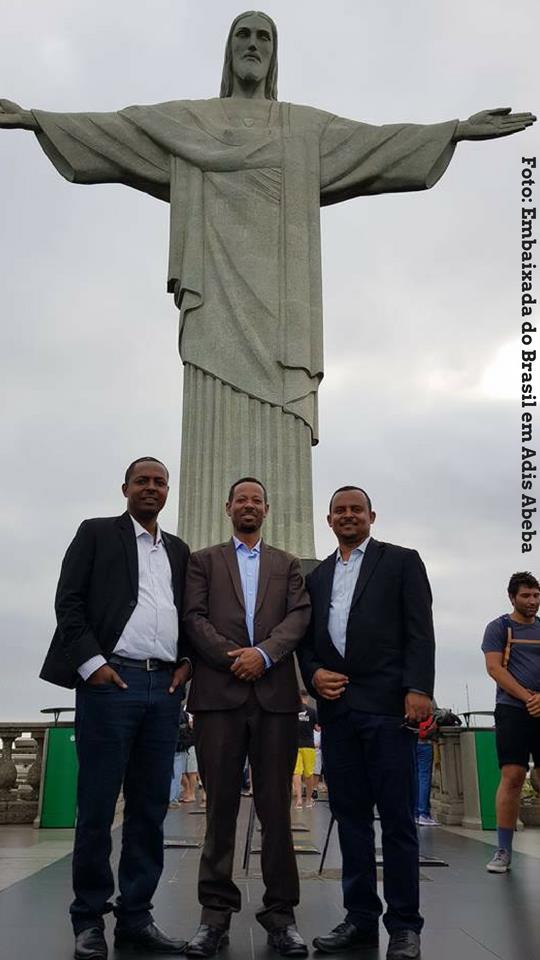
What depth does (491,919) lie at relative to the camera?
Result: 4.32 metres

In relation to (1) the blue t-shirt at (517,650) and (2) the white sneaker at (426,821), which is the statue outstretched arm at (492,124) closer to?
(1) the blue t-shirt at (517,650)

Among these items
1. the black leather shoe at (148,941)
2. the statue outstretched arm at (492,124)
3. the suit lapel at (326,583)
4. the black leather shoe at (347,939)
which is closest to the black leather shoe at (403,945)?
the black leather shoe at (347,939)

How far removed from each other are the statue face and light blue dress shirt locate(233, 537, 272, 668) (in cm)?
816

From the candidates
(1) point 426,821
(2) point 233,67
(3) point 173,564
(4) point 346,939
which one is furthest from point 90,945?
(2) point 233,67

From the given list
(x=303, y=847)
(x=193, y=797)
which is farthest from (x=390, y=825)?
(x=193, y=797)

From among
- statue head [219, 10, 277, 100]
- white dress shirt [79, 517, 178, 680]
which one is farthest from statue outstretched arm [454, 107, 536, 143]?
white dress shirt [79, 517, 178, 680]

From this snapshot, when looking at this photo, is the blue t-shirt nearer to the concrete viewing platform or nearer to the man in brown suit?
the concrete viewing platform

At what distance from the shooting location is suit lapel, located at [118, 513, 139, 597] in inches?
161

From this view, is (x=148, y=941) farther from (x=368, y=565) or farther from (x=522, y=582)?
(x=522, y=582)

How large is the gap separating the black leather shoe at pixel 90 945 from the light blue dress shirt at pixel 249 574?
1257 millimetres

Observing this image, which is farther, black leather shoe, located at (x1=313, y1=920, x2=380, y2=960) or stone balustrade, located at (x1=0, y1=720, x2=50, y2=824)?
stone balustrade, located at (x1=0, y1=720, x2=50, y2=824)

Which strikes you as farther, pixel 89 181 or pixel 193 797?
pixel 193 797

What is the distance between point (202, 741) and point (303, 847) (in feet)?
11.0

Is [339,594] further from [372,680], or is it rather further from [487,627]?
[487,627]
